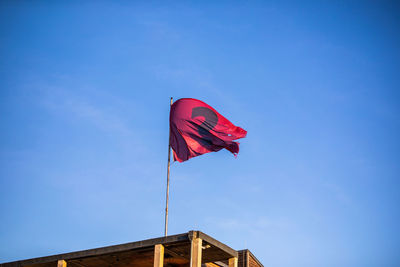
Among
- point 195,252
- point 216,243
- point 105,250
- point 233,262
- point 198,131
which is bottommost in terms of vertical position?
point 195,252

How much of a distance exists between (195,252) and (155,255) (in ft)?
6.78

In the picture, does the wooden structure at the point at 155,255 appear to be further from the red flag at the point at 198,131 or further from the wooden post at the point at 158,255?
the red flag at the point at 198,131

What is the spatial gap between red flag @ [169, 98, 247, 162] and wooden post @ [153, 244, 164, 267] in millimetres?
4848

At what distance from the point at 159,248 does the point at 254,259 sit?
36.1 feet

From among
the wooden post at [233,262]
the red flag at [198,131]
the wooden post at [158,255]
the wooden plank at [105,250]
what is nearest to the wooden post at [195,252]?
the wooden plank at [105,250]

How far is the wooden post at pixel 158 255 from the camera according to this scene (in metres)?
24.4

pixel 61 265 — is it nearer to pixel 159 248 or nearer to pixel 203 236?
pixel 159 248

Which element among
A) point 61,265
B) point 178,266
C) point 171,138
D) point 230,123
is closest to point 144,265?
point 178,266

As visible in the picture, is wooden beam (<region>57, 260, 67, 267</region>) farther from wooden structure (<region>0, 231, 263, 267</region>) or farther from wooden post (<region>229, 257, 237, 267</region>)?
wooden post (<region>229, 257, 237, 267</region>)

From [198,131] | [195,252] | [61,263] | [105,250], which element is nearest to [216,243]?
[195,252]

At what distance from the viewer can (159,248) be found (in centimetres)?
2470

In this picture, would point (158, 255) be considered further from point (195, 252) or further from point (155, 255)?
point (195, 252)

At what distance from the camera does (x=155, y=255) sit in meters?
24.6

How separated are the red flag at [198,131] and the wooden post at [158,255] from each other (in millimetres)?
4848
